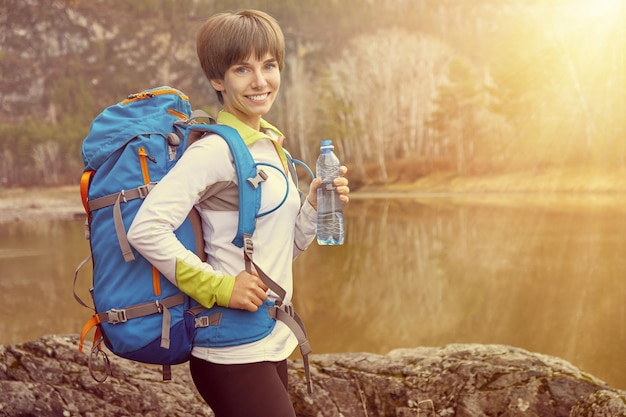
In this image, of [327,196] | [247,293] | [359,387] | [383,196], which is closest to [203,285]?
[247,293]

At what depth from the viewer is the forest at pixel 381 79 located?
38.2ft

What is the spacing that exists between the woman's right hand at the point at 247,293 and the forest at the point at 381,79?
1034cm

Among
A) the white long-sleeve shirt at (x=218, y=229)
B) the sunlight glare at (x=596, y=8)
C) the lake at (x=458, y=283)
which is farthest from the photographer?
the sunlight glare at (x=596, y=8)

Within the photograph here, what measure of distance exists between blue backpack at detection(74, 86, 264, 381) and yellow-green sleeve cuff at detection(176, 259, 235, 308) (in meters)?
0.05

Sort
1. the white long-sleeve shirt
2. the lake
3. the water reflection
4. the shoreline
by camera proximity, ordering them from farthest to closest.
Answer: the shoreline, the lake, the water reflection, the white long-sleeve shirt

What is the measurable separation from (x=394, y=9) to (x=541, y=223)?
7.24m

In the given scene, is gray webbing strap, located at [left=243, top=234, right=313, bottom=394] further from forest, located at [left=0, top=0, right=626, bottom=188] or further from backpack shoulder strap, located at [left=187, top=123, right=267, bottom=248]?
forest, located at [left=0, top=0, right=626, bottom=188]

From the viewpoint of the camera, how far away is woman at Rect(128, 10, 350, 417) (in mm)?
1052

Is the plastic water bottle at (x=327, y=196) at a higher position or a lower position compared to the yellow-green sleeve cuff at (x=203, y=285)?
higher

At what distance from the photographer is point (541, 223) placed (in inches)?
370

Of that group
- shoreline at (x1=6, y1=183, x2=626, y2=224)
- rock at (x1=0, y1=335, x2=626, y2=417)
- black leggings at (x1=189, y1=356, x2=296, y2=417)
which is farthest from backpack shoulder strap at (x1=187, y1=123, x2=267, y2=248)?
shoreline at (x1=6, y1=183, x2=626, y2=224)

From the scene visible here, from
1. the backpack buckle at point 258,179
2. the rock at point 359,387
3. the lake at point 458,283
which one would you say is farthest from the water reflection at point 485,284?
the backpack buckle at point 258,179

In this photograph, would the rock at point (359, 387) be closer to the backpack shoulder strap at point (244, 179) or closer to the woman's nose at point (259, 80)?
the backpack shoulder strap at point (244, 179)

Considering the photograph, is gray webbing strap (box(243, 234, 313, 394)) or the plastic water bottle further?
the plastic water bottle
